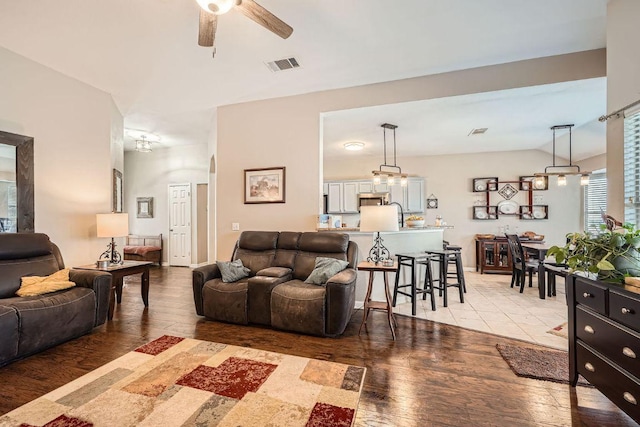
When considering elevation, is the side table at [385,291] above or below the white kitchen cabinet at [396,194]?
below

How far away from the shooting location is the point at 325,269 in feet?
10.8

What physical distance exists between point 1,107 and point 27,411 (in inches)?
124

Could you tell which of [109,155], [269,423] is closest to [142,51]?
[109,155]

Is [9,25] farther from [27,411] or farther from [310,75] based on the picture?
[27,411]

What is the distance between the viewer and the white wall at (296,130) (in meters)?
3.37

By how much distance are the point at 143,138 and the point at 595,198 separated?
9412mm

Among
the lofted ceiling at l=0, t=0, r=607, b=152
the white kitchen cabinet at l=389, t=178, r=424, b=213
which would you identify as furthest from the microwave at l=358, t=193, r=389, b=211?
the lofted ceiling at l=0, t=0, r=607, b=152

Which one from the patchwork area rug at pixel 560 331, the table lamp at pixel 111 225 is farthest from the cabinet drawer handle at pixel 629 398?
the table lamp at pixel 111 225

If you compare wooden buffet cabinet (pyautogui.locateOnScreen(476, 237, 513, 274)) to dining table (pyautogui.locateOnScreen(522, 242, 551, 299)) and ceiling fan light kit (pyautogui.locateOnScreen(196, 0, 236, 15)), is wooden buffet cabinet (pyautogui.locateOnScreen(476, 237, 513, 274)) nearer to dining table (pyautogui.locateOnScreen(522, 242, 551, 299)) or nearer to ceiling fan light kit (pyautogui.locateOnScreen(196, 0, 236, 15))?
dining table (pyautogui.locateOnScreen(522, 242, 551, 299))

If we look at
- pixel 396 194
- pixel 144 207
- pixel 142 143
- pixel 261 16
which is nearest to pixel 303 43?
pixel 261 16

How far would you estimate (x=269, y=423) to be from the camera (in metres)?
1.69

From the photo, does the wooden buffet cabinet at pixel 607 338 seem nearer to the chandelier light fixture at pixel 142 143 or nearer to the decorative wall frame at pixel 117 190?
the decorative wall frame at pixel 117 190

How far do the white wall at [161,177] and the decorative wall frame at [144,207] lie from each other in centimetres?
9

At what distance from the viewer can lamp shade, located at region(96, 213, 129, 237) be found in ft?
11.9
